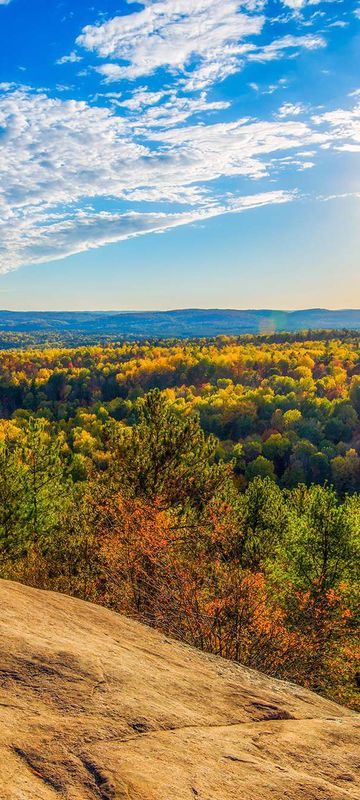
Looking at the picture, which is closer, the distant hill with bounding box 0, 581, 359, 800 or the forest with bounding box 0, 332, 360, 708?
the distant hill with bounding box 0, 581, 359, 800

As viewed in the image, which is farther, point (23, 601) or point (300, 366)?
point (300, 366)

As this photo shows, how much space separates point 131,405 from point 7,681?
101 meters

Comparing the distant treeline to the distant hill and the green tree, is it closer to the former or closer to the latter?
the green tree

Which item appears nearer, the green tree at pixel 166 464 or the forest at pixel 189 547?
the forest at pixel 189 547

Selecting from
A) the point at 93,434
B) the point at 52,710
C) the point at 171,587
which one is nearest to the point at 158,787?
the point at 52,710

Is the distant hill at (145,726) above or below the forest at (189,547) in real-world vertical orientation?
above

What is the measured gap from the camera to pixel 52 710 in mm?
7676

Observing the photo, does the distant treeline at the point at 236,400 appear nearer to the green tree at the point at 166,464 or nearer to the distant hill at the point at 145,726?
the green tree at the point at 166,464

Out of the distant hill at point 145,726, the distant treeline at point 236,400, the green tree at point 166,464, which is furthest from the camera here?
the distant treeline at point 236,400

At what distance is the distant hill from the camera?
6391 mm

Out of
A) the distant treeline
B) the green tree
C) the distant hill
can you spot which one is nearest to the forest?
the green tree

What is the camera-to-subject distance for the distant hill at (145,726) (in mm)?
6391

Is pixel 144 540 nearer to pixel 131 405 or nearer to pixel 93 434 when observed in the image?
pixel 93 434

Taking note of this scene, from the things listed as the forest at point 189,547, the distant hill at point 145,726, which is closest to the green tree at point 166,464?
the forest at point 189,547
